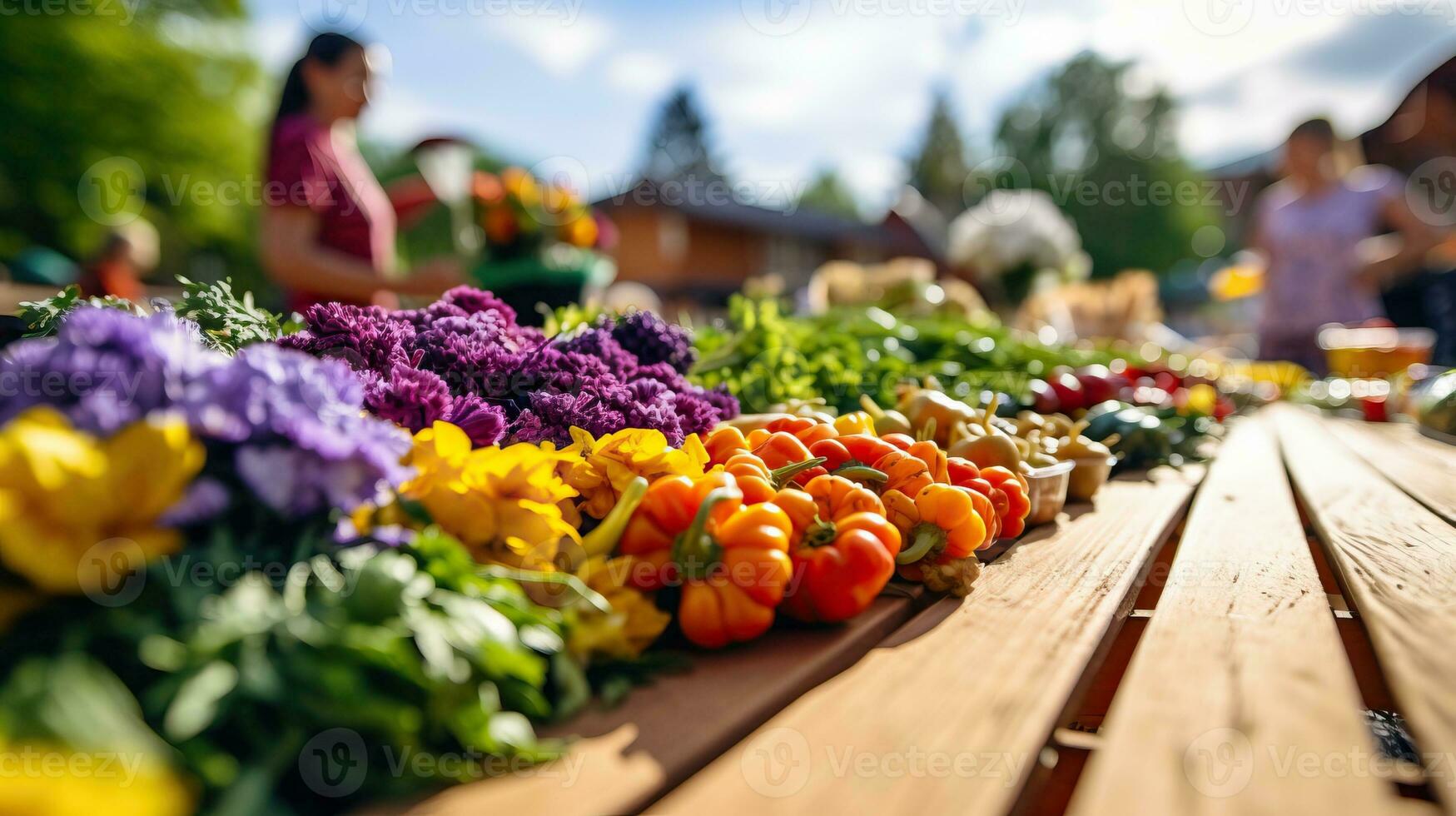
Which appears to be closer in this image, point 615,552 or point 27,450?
point 27,450

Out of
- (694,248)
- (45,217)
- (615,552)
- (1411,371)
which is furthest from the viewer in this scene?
(694,248)

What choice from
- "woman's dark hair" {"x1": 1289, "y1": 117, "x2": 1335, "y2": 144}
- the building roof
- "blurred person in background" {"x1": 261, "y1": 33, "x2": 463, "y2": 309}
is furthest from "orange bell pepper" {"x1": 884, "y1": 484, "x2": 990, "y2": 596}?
the building roof

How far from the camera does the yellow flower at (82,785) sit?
19.0 inches

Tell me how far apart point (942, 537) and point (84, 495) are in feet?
3.34

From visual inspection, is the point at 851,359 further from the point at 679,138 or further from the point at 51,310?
the point at 679,138

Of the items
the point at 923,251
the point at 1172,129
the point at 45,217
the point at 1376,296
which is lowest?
the point at 45,217

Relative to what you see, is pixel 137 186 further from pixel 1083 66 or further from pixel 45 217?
pixel 1083 66

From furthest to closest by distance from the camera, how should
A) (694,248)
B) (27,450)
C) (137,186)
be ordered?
(694,248)
(137,186)
(27,450)

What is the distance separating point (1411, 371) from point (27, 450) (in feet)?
15.3

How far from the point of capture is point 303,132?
288 centimetres

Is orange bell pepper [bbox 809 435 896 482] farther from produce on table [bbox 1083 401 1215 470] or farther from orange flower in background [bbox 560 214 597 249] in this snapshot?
orange flower in background [bbox 560 214 597 249]

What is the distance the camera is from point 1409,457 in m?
2.42

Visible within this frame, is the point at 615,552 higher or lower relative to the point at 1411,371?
lower

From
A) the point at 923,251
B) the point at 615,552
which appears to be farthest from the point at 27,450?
the point at 923,251
